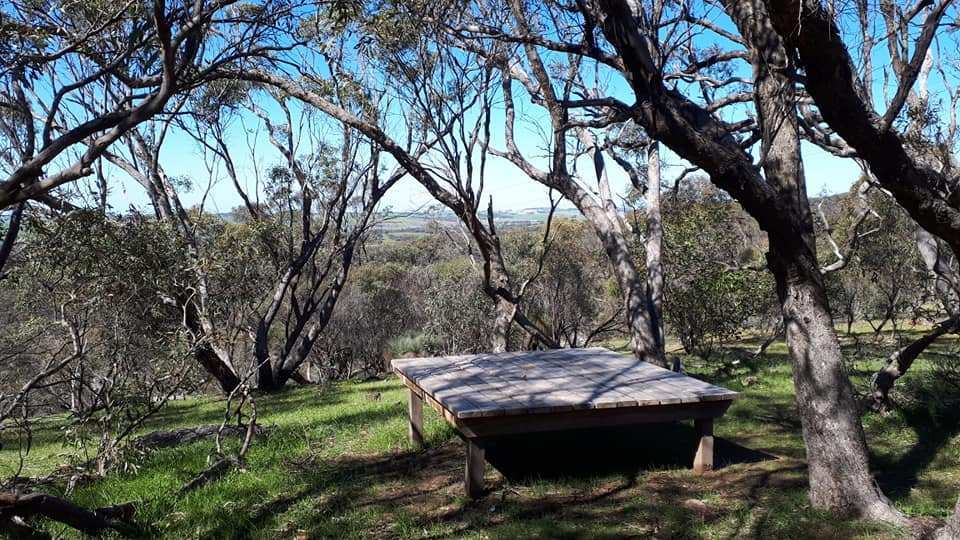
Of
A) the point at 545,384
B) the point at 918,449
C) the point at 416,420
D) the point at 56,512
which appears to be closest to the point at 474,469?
the point at 545,384

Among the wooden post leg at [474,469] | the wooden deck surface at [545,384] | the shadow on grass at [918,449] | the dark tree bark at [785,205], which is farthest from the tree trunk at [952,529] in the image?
the wooden post leg at [474,469]

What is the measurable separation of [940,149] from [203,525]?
7235 millimetres

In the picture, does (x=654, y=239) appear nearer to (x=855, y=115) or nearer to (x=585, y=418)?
(x=585, y=418)

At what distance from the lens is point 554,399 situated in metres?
5.07

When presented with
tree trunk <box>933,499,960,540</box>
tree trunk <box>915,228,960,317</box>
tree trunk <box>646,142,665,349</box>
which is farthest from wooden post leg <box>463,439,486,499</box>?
tree trunk <box>915,228,960,317</box>

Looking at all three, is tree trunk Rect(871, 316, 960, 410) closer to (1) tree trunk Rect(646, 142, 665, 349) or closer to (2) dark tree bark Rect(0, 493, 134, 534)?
(1) tree trunk Rect(646, 142, 665, 349)

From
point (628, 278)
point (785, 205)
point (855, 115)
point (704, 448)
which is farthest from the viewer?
point (628, 278)

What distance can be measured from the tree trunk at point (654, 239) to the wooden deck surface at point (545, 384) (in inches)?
71.9

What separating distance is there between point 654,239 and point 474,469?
542 cm

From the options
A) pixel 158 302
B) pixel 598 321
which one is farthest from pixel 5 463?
pixel 598 321

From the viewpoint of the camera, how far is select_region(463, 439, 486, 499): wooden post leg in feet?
16.1

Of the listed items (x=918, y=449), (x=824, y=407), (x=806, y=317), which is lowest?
(x=918, y=449)

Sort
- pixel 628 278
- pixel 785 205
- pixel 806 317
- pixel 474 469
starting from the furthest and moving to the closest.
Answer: pixel 628 278 < pixel 474 469 < pixel 806 317 < pixel 785 205

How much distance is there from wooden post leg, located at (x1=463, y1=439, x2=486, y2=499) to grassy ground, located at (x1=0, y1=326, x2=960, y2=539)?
8 centimetres
